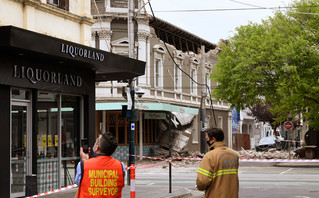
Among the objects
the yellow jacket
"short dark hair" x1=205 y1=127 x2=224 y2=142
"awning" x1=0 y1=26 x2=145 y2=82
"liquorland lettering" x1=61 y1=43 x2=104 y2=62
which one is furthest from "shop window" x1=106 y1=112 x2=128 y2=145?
the yellow jacket

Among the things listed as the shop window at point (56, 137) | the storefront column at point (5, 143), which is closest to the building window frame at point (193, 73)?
the shop window at point (56, 137)

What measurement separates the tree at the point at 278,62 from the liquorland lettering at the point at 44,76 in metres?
15.7

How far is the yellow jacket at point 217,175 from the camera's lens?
6.25 m

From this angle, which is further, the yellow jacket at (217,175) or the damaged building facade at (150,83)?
the damaged building facade at (150,83)

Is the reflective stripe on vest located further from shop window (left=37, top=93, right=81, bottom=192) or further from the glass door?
shop window (left=37, top=93, right=81, bottom=192)

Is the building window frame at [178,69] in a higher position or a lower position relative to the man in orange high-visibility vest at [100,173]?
higher

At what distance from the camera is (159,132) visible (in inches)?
1367

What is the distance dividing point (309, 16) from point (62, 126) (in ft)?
62.8

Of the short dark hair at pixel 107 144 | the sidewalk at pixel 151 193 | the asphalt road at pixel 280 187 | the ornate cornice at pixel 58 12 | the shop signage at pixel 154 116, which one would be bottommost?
the asphalt road at pixel 280 187

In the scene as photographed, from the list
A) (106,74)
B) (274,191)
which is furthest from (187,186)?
(106,74)

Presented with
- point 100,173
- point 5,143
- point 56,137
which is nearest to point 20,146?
point 5,143

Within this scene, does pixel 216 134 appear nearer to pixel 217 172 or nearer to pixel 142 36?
pixel 217 172

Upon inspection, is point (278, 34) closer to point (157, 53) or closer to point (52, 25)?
point (157, 53)

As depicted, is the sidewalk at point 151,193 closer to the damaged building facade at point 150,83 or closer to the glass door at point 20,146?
the glass door at point 20,146
